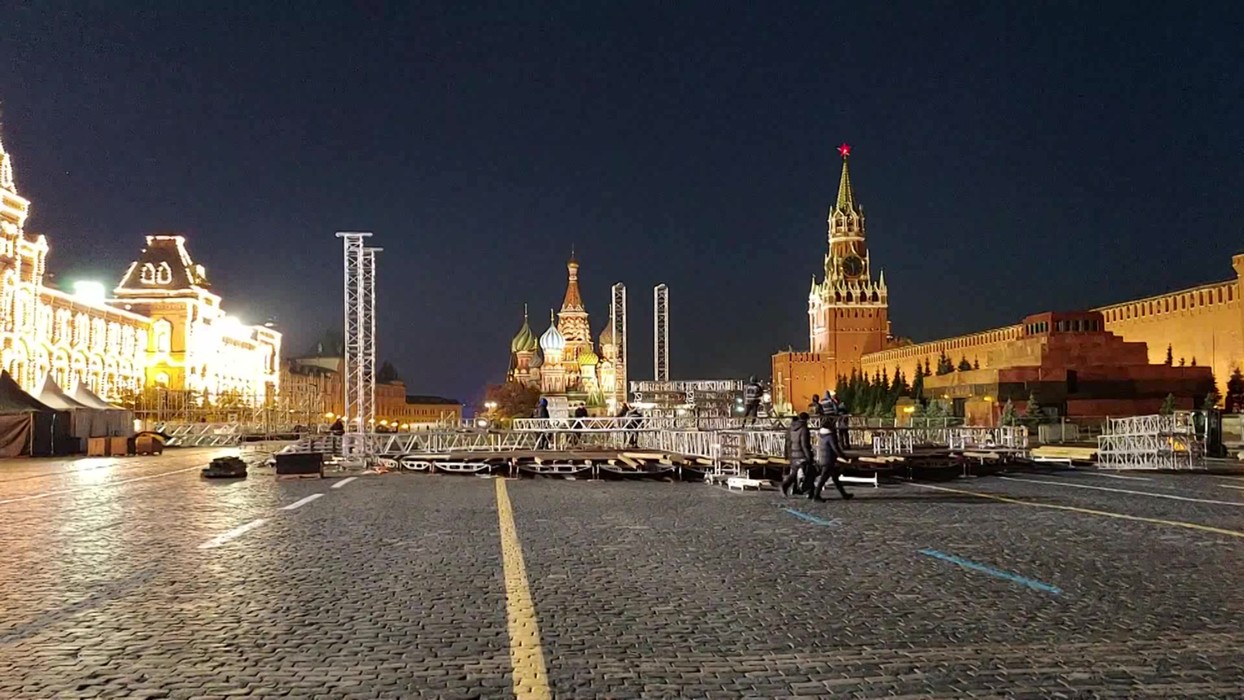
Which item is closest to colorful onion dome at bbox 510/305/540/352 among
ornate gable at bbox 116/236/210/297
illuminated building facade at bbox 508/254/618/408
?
illuminated building facade at bbox 508/254/618/408

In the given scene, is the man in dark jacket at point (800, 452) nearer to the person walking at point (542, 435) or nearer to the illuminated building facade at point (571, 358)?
the person walking at point (542, 435)

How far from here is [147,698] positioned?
427 centimetres

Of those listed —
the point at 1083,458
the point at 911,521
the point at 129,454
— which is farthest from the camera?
the point at 129,454

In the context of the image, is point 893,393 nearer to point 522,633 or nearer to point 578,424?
point 578,424

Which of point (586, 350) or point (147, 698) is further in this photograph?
point (586, 350)

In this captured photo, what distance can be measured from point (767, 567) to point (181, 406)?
196ft

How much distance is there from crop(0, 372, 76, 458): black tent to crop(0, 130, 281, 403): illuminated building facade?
14651 millimetres

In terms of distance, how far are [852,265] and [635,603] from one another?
122 meters

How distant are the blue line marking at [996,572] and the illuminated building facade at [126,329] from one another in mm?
47071

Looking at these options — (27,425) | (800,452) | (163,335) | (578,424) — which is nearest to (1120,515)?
(800,452)

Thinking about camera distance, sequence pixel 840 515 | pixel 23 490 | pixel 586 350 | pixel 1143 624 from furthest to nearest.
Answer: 1. pixel 586 350
2. pixel 23 490
3. pixel 840 515
4. pixel 1143 624

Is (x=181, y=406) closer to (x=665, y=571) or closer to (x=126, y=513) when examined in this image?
(x=126, y=513)

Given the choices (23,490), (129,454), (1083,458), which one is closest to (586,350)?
(129,454)

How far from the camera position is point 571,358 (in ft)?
381
